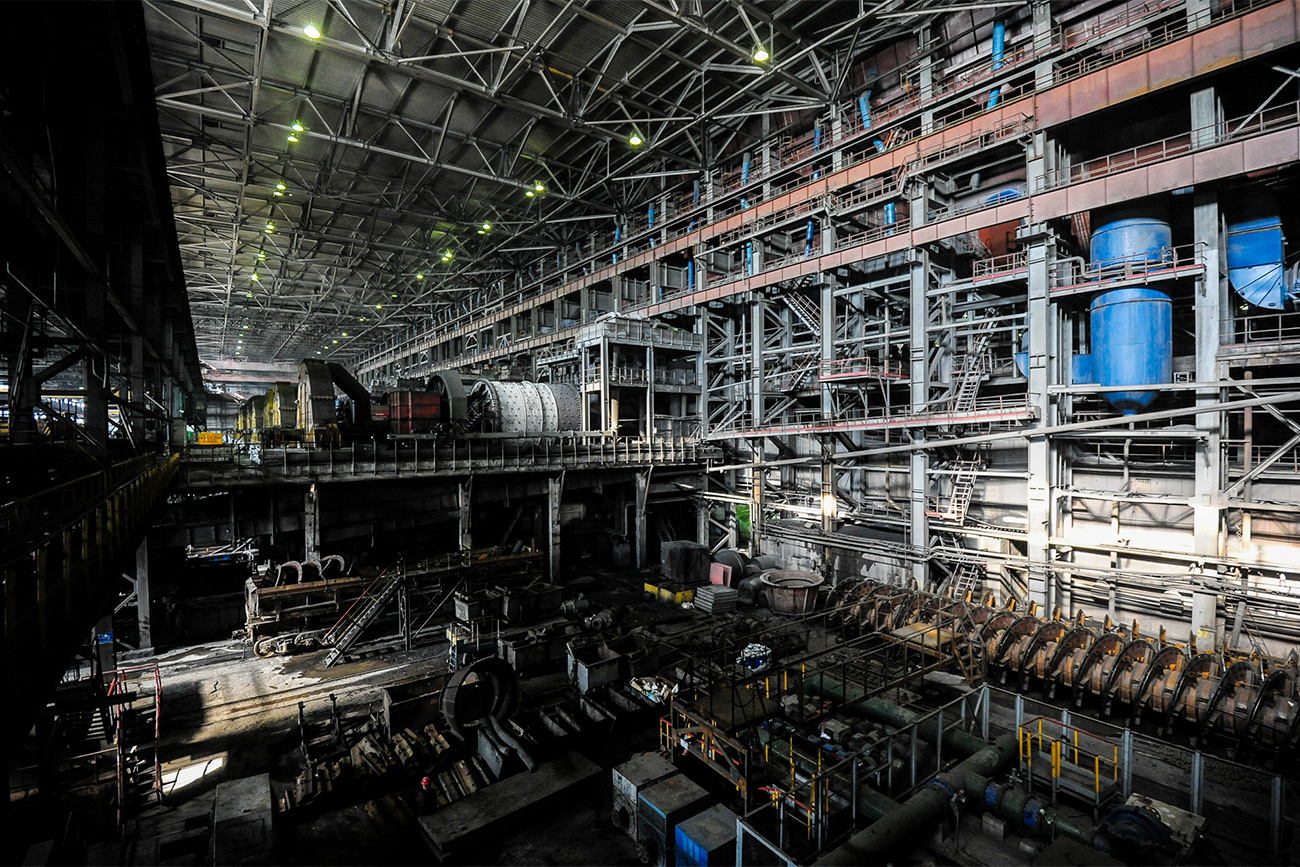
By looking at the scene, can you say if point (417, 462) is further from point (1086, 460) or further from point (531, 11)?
point (1086, 460)

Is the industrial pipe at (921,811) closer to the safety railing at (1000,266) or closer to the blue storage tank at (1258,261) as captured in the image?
the blue storage tank at (1258,261)

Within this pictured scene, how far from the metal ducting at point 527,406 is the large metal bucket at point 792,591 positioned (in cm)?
1280

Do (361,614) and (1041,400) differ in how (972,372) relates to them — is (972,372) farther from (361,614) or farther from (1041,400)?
(361,614)

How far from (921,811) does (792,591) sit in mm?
10710

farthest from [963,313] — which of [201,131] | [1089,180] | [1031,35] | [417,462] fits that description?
[201,131]

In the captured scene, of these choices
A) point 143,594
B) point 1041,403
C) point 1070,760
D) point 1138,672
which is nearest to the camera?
point 1070,760

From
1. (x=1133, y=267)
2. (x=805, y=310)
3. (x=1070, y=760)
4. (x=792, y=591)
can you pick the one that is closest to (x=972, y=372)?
(x=1133, y=267)

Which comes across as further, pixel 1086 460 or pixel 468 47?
pixel 468 47

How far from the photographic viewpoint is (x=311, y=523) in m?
18.4

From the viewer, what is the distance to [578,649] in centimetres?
1391

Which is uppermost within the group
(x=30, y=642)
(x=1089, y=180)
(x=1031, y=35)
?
(x=1031, y=35)

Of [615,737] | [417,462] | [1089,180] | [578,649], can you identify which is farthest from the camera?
[417,462]

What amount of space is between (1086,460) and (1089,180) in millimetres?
7855

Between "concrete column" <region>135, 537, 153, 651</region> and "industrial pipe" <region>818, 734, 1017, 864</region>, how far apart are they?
17865mm
